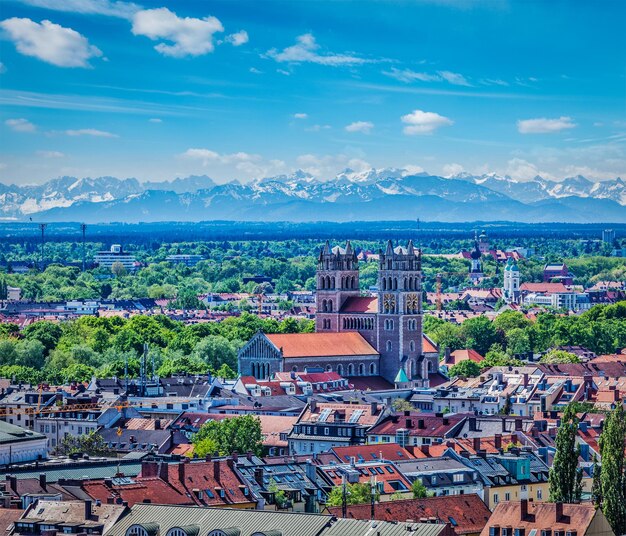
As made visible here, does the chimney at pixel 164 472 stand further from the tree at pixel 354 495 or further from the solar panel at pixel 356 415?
the solar panel at pixel 356 415

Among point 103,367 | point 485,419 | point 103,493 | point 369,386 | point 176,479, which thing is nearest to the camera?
point 103,493

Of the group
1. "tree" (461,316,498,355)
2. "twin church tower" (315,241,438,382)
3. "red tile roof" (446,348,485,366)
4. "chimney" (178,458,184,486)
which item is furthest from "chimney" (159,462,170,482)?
"tree" (461,316,498,355)

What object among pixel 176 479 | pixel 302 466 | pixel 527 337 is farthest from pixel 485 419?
pixel 527 337

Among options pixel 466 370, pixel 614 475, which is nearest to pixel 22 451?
pixel 614 475

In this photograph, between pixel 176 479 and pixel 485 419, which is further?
pixel 485 419

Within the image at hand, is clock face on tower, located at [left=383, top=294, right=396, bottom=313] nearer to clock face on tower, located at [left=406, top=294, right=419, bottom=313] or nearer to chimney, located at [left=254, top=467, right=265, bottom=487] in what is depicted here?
clock face on tower, located at [left=406, top=294, right=419, bottom=313]

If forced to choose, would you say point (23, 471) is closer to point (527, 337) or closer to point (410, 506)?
point (410, 506)

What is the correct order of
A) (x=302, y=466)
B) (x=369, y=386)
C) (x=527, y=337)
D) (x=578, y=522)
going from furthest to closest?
(x=527, y=337)
(x=369, y=386)
(x=302, y=466)
(x=578, y=522)

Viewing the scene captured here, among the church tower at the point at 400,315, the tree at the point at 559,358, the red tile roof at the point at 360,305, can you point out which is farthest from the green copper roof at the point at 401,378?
the tree at the point at 559,358
